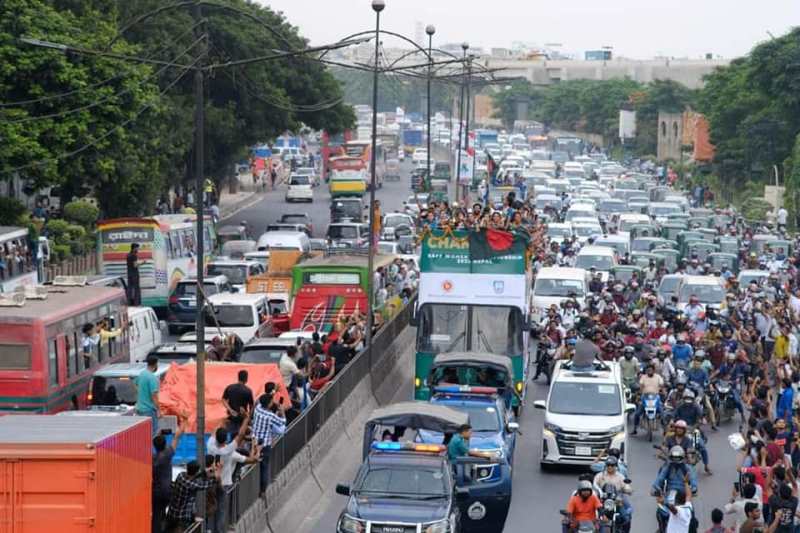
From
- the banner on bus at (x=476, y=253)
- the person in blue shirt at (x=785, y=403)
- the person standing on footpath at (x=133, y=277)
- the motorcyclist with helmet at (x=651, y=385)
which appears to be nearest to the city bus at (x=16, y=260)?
the person standing on footpath at (x=133, y=277)

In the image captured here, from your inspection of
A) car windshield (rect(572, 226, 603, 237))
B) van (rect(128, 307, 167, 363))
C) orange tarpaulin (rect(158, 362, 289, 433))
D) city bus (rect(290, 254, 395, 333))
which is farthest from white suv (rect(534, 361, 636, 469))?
car windshield (rect(572, 226, 603, 237))

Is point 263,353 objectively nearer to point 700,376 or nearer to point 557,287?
point 700,376

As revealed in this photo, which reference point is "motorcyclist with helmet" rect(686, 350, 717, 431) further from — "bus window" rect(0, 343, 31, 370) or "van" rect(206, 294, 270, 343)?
"bus window" rect(0, 343, 31, 370)

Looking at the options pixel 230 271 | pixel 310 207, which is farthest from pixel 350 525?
pixel 310 207

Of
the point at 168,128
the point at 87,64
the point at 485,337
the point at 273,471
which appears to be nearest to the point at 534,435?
the point at 485,337

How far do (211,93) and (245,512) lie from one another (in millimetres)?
56515

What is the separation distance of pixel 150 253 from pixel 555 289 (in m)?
10.6

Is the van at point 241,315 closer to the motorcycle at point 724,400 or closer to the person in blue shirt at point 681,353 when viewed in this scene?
the person in blue shirt at point 681,353

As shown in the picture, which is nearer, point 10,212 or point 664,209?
point 10,212

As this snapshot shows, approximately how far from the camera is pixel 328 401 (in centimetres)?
2703

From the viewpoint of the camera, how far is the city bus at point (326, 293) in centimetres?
3703

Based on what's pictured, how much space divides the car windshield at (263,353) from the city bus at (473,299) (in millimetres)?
→ 2601

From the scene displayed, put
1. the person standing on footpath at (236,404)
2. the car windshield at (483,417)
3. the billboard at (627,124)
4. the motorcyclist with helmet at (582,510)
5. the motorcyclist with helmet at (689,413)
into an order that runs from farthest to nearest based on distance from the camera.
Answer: the billboard at (627,124) → the motorcyclist with helmet at (689,413) → the car windshield at (483,417) → the person standing on footpath at (236,404) → the motorcyclist with helmet at (582,510)

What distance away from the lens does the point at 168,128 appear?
65.3 meters
